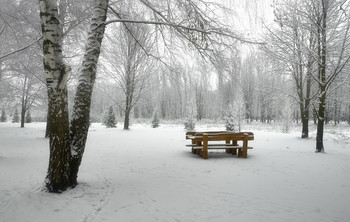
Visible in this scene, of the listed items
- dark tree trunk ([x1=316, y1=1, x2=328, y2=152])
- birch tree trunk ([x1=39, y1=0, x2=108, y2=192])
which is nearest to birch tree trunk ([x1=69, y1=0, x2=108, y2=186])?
birch tree trunk ([x1=39, y1=0, x2=108, y2=192])

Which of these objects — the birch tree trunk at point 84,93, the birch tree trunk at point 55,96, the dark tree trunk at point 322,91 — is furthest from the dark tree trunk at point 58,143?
the dark tree trunk at point 322,91

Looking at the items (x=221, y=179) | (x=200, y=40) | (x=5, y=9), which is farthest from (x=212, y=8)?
(x=5, y=9)

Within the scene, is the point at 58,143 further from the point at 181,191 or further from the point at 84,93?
the point at 181,191

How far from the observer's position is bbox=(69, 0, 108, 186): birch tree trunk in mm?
3443

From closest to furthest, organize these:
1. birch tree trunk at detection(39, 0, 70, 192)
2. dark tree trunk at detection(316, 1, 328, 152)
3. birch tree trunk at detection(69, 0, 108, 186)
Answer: birch tree trunk at detection(39, 0, 70, 192) < birch tree trunk at detection(69, 0, 108, 186) < dark tree trunk at detection(316, 1, 328, 152)

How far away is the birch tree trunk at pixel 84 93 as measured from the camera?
3.44m

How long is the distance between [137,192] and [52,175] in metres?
1.42

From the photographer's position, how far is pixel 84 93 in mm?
3473

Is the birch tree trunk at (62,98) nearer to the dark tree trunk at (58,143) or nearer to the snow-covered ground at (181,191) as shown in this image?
the dark tree trunk at (58,143)

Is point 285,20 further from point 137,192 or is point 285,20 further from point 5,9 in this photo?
point 5,9

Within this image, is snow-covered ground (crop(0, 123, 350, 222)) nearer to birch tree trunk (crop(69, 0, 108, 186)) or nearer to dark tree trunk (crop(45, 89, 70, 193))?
dark tree trunk (crop(45, 89, 70, 193))

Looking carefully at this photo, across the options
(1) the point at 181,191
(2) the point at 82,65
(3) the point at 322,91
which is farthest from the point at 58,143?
(3) the point at 322,91

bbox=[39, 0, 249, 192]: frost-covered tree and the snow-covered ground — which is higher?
bbox=[39, 0, 249, 192]: frost-covered tree

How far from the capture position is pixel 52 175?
10.7 ft
